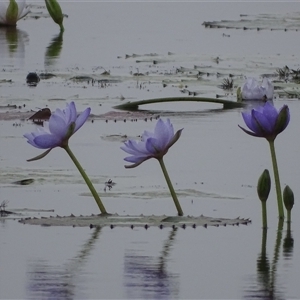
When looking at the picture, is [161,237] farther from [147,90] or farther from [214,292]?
[147,90]

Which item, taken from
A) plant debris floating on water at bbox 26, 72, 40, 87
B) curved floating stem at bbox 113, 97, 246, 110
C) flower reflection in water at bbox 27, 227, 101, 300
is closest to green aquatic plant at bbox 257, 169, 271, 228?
flower reflection in water at bbox 27, 227, 101, 300

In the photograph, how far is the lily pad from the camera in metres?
5.30

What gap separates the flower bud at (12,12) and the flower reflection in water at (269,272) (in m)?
9.61

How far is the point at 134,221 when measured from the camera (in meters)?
5.34

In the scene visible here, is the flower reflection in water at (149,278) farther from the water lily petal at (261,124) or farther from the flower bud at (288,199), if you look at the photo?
the water lily petal at (261,124)

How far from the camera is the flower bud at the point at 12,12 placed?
578 inches

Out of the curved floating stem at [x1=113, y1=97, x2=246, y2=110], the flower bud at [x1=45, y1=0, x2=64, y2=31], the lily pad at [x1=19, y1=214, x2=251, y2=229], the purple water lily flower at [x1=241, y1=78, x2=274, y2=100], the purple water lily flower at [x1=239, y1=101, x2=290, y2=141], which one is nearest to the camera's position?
the lily pad at [x1=19, y1=214, x2=251, y2=229]

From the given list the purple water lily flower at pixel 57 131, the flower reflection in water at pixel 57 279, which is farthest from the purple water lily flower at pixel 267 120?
the flower reflection in water at pixel 57 279

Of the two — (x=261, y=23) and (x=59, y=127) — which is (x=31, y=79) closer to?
(x=59, y=127)

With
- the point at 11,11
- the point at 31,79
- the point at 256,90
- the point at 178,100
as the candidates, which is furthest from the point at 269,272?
the point at 11,11

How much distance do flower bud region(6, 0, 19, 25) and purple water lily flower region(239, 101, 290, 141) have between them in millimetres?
9245

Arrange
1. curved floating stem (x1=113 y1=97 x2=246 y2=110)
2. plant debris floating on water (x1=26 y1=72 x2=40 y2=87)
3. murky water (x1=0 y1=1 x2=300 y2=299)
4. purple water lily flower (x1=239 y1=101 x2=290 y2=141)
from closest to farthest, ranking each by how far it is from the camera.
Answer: murky water (x1=0 y1=1 x2=300 y2=299)
purple water lily flower (x1=239 y1=101 x2=290 y2=141)
curved floating stem (x1=113 y1=97 x2=246 y2=110)
plant debris floating on water (x1=26 y1=72 x2=40 y2=87)

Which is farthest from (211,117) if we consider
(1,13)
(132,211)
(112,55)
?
(1,13)

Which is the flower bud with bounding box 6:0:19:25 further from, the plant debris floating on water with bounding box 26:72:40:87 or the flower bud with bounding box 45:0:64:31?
the plant debris floating on water with bounding box 26:72:40:87
